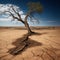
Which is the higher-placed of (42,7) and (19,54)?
(42,7)

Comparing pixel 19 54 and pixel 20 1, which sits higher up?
pixel 20 1

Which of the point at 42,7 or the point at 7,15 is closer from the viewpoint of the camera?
the point at 7,15

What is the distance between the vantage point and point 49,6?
6.00 meters

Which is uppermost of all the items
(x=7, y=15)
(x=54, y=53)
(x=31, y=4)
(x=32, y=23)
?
(x=31, y=4)

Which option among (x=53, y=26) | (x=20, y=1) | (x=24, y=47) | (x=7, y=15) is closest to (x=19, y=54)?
(x=24, y=47)

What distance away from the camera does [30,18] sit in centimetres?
557

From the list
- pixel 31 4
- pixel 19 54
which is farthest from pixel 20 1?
pixel 19 54

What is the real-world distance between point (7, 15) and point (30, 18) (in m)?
1.01

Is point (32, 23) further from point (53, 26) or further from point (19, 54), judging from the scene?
point (19, 54)

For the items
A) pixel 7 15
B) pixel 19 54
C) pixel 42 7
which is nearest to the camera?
pixel 19 54

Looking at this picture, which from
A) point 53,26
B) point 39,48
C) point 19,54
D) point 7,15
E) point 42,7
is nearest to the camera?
point 19,54

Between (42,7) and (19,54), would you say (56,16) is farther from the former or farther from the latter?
(19,54)

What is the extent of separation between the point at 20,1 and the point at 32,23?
109cm

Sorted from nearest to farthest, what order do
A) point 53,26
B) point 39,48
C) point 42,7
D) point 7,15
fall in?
point 39,48
point 7,15
point 42,7
point 53,26
